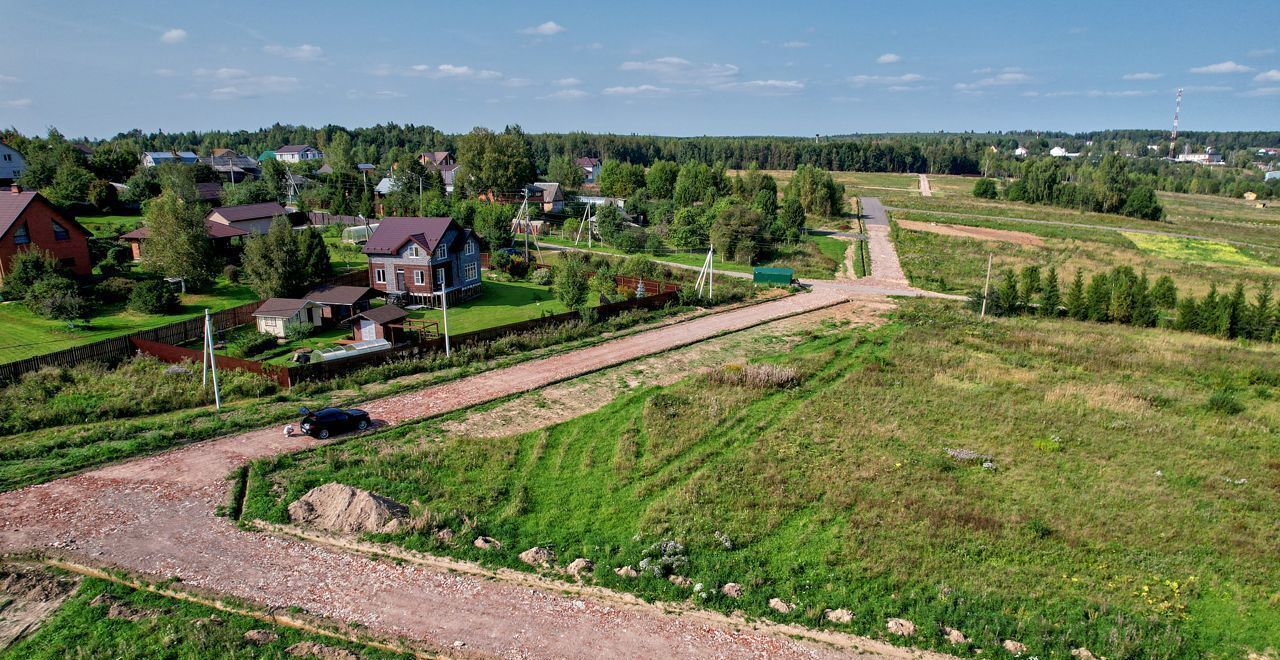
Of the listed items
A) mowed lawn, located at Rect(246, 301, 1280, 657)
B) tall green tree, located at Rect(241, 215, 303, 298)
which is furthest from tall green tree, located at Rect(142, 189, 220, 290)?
mowed lawn, located at Rect(246, 301, 1280, 657)

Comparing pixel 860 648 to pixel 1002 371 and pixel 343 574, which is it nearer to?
pixel 343 574

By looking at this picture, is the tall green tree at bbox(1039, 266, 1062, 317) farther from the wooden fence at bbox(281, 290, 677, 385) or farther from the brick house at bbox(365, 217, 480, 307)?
the brick house at bbox(365, 217, 480, 307)

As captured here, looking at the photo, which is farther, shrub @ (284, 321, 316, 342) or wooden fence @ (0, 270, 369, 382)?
shrub @ (284, 321, 316, 342)

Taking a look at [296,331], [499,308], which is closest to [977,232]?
[499,308]

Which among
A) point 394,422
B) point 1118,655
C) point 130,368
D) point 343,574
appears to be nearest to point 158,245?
point 130,368

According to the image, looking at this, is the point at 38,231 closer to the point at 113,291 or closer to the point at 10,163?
the point at 113,291

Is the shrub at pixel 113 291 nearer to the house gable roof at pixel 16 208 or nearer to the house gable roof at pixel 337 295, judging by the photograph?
the house gable roof at pixel 16 208
